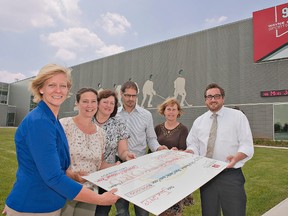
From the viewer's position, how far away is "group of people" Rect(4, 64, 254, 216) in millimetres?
1671

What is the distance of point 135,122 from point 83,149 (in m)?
1.19

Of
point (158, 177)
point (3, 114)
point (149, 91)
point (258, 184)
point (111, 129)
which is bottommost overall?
point (258, 184)

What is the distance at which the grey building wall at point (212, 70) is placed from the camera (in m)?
21.1

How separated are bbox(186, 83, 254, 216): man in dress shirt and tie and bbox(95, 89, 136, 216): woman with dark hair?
0.89m

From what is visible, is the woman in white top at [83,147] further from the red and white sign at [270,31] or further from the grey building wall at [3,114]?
the grey building wall at [3,114]

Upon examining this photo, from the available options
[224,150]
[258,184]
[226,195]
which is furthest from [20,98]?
[226,195]

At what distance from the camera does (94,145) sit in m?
2.54

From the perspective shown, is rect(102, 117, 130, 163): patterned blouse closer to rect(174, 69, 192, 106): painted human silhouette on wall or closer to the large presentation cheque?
the large presentation cheque

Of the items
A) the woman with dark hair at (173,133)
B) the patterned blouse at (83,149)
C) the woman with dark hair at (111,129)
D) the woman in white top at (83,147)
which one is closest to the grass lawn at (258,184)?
the woman with dark hair at (173,133)

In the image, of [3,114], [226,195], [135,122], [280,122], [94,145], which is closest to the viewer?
[94,145]

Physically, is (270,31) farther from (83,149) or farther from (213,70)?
(83,149)

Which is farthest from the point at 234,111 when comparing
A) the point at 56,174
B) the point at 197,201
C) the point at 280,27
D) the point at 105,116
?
the point at 280,27

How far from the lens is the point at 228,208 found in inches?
114

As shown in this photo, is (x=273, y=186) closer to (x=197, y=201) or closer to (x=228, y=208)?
(x=197, y=201)
